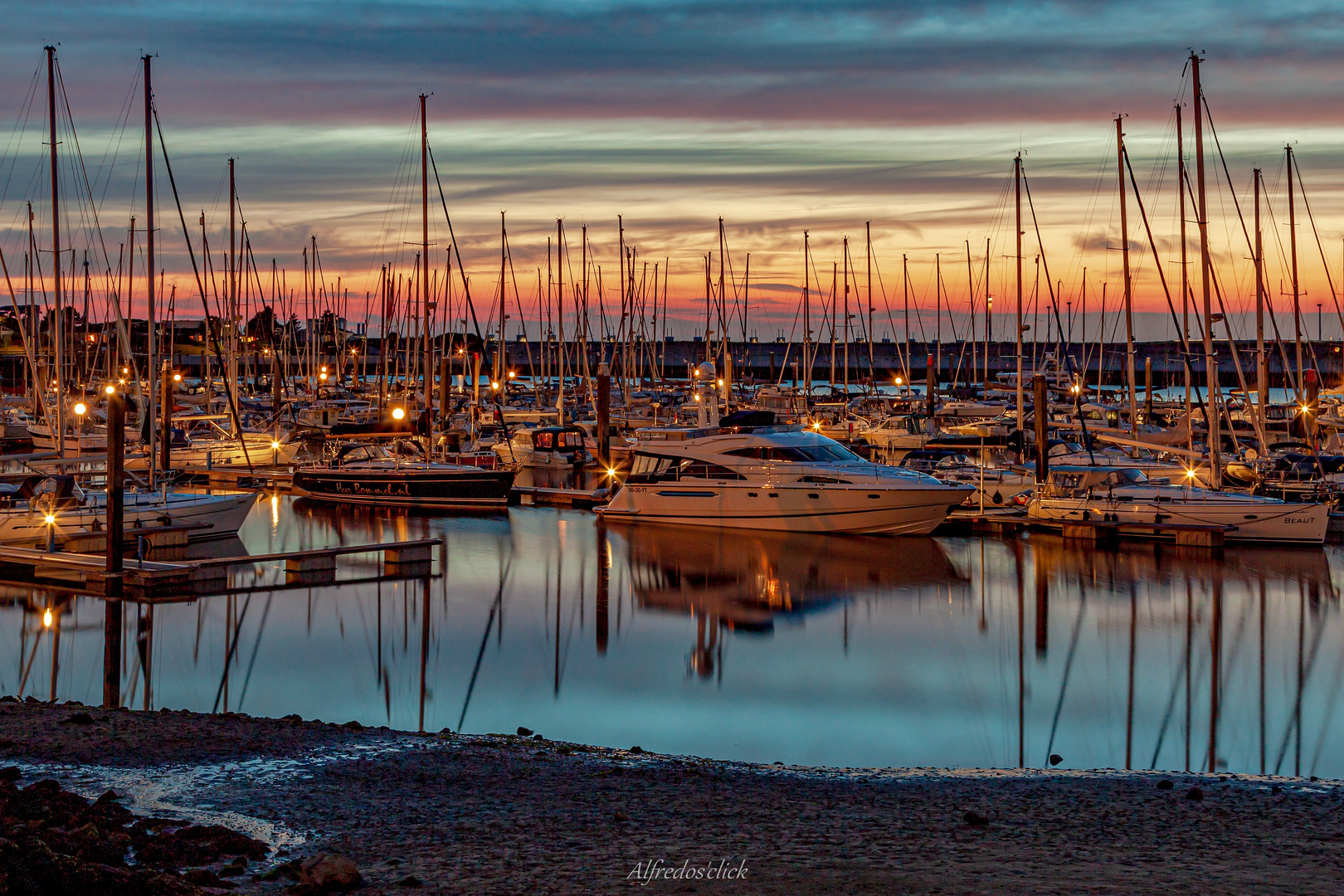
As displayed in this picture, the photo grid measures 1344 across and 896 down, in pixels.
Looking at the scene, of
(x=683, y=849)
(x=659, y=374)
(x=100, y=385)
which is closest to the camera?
(x=683, y=849)

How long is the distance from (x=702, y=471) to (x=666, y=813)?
804 inches

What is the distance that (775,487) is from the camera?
28.8 meters

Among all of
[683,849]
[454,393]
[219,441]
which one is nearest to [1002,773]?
[683,849]

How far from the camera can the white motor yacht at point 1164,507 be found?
26328 mm

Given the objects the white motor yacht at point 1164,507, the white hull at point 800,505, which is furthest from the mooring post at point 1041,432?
the white hull at point 800,505

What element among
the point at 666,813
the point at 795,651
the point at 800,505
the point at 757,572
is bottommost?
the point at 795,651

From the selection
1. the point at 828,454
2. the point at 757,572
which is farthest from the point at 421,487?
the point at 757,572

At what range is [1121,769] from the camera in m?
11.8

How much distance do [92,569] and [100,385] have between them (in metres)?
38.0

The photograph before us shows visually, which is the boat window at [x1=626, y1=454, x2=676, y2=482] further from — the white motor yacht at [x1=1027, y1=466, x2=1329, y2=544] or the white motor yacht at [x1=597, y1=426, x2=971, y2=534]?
the white motor yacht at [x1=1027, y1=466, x2=1329, y2=544]

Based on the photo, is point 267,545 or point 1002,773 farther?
point 267,545

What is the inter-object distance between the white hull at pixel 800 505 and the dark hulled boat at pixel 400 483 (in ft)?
18.5

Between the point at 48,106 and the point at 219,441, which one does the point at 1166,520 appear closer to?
the point at 48,106

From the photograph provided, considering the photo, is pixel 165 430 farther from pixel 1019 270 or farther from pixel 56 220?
pixel 1019 270
